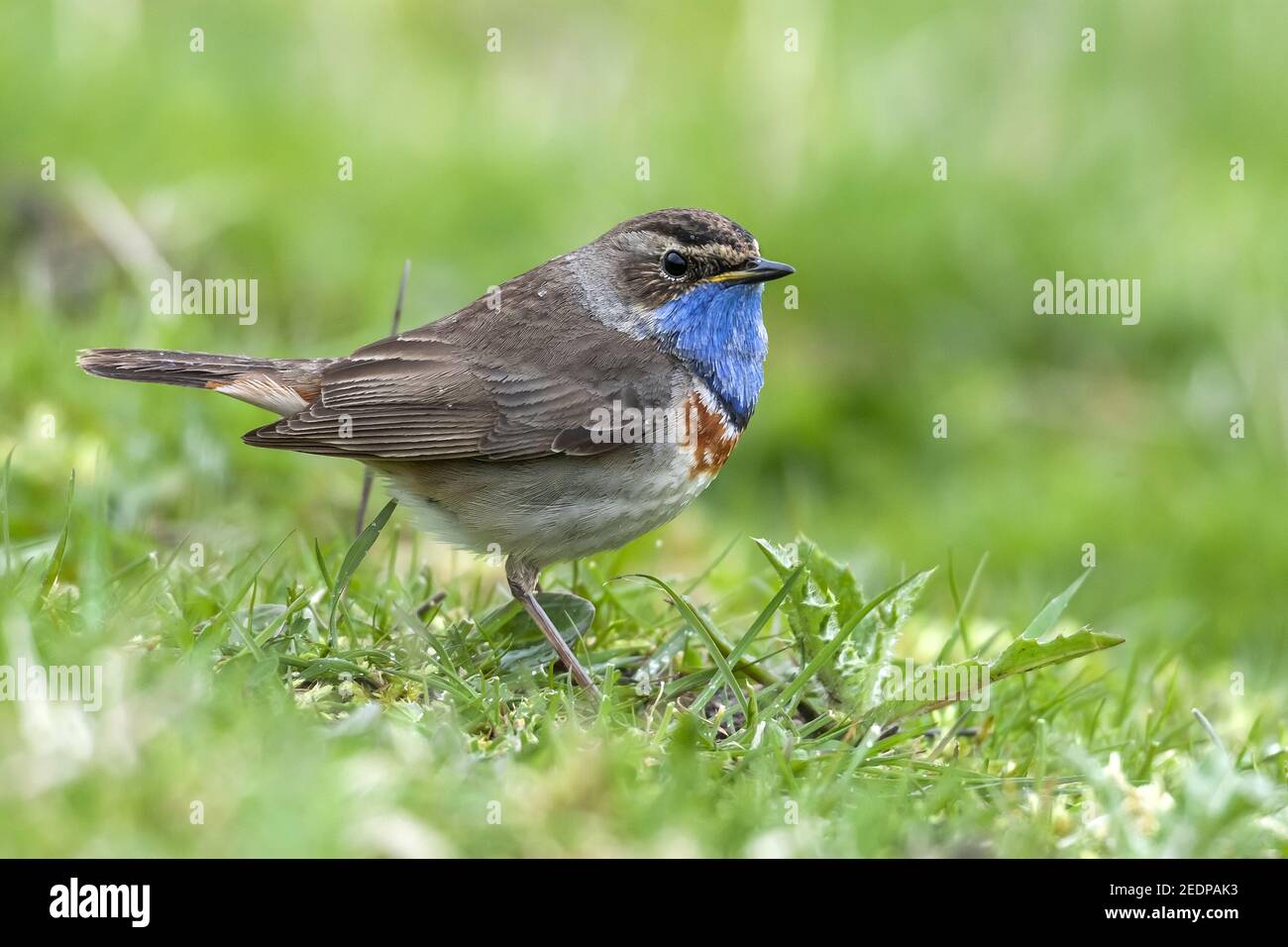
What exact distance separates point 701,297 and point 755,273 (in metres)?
0.23

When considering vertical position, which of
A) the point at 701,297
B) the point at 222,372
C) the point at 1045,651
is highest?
the point at 701,297

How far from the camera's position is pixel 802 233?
11375 millimetres

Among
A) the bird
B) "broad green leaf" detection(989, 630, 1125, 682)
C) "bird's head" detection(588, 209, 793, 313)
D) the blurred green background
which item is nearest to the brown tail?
the bird

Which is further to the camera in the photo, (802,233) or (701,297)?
(802,233)

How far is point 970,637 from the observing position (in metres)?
6.24

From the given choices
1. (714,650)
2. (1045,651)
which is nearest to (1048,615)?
(1045,651)

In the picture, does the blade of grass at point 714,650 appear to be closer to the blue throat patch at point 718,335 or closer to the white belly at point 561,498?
the white belly at point 561,498

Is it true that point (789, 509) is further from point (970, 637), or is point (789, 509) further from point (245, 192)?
point (245, 192)

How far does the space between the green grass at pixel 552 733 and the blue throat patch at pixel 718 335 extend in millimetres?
782

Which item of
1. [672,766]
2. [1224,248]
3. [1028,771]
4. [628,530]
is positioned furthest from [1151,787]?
Result: [1224,248]

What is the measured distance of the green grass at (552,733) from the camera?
355 cm

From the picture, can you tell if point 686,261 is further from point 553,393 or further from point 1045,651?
point 1045,651

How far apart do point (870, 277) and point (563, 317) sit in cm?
573

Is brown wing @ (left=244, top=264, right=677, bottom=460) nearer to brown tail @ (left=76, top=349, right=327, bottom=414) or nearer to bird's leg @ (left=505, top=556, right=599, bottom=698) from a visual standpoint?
brown tail @ (left=76, top=349, right=327, bottom=414)
